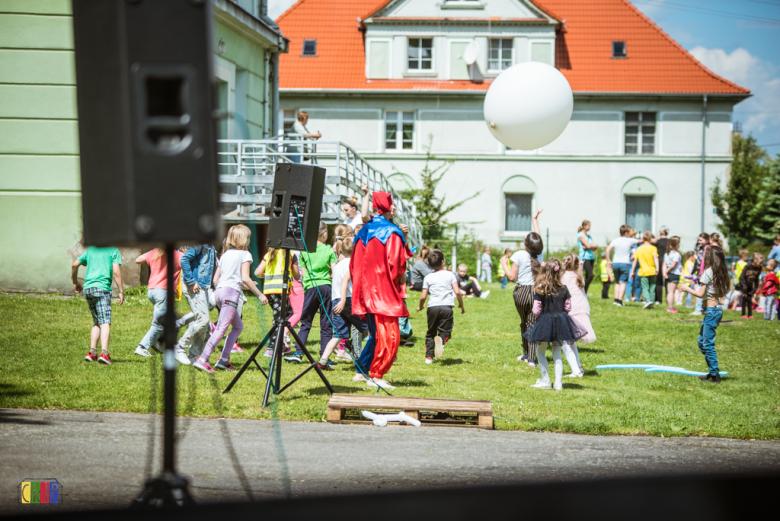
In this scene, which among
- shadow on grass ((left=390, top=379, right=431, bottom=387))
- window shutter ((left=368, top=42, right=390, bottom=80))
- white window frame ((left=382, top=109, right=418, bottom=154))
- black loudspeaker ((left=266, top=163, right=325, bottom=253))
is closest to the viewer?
black loudspeaker ((left=266, top=163, right=325, bottom=253))

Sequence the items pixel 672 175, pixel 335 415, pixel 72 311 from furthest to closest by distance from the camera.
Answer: pixel 672 175, pixel 72 311, pixel 335 415

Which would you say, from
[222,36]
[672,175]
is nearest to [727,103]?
[672,175]

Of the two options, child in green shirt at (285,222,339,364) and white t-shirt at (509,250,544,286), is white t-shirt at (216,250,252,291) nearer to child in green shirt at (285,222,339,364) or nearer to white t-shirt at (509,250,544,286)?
child in green shirt at (285,222,339,364)

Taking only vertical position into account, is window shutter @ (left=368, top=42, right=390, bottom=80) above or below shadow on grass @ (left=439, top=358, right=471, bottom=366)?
above

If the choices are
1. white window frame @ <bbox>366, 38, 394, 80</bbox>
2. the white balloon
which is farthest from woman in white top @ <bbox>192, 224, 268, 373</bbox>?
white window frame @ <bbox>366, 38, 394, 80</bbox>

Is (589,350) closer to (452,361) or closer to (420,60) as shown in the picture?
(452,361)

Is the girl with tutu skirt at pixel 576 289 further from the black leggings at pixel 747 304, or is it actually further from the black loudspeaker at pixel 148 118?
the black leggings at pixel 747 304

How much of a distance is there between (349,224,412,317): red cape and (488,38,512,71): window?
2733 centimetres

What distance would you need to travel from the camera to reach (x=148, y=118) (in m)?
2.31

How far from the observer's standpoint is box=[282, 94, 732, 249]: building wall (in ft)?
111

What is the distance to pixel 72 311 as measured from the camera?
41.6 ft

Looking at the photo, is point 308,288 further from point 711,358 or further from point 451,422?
point 711,358

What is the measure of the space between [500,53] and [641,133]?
24.7ft

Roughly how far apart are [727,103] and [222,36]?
25905 mm
